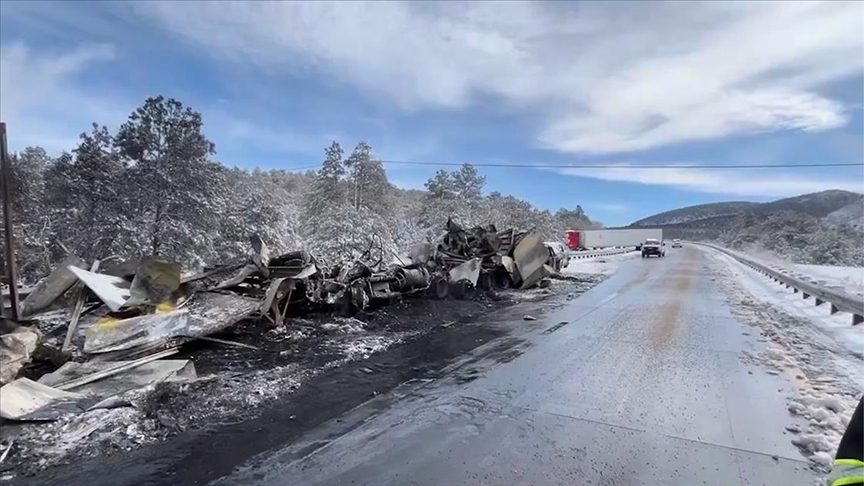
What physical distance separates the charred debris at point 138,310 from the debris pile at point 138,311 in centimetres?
1

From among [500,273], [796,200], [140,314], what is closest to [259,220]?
[500,273]

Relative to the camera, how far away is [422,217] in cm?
5012

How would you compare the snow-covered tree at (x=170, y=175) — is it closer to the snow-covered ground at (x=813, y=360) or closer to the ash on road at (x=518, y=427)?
the ash on road at (x=518, y=427)

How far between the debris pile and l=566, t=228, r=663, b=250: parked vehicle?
2238 inches

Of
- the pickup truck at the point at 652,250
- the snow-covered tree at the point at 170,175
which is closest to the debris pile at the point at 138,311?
the snow-covered tree at the point at 170,175

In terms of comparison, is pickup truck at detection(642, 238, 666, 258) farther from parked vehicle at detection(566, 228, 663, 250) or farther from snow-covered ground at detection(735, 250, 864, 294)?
parked vehicle at detection(566, 228, 663, 250)

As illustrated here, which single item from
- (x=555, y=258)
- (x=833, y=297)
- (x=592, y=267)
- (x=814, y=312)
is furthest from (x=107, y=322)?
(x=592, y=267)

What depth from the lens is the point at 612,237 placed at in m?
71.6

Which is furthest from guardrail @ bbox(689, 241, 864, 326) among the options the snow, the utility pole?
the utility pole

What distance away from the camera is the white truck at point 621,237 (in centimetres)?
6828

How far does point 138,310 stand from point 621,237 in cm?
7433

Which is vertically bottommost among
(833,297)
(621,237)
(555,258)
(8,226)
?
(833,297)

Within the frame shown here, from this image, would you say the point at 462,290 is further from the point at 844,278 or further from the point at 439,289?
the point at 844,278

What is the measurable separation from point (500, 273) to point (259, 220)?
51.3 feet
